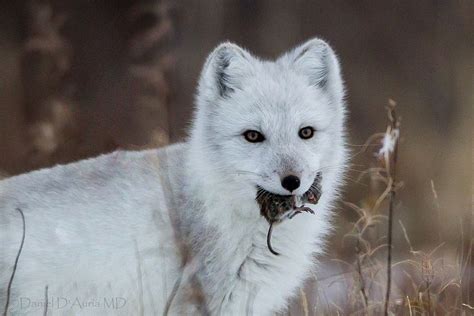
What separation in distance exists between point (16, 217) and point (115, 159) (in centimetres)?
48

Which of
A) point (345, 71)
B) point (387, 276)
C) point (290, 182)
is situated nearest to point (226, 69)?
point (290, 182)

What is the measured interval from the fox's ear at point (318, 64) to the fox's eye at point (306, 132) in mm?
330

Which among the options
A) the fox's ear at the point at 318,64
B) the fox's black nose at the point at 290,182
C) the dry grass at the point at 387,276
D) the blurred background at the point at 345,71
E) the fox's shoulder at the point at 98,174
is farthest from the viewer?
the blurred background at the point at 345,71

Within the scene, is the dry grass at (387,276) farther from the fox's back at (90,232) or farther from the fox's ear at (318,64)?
the fox's back at (90,232)

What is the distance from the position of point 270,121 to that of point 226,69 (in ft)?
1.39

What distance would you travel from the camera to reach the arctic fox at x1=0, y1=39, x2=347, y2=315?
3703mm

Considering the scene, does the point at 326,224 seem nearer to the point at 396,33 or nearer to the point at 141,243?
the point at 141,243

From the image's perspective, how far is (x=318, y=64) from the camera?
13.6 ft

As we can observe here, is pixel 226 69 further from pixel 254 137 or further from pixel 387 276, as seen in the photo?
pixel 387 276

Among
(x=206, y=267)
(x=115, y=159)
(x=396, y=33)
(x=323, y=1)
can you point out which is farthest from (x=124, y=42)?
(x=206, y=267)

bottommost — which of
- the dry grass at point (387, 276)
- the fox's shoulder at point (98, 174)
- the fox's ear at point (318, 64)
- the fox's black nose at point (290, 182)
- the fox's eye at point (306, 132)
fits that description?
the dry grass at point (387, 276)

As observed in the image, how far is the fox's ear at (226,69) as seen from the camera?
13.2ft

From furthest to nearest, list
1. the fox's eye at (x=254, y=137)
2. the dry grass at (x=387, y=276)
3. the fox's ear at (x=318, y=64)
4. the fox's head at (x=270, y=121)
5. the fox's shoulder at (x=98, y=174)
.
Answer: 1. the fox's ear at (x=318, y=64)
2. the fox's shoulder at (x=98, y=174)
3. the fox's eye at (x=254, y=137)
4. the fox's head at (x=270, y=121)
5. the dry grass at (x=387, y=276)

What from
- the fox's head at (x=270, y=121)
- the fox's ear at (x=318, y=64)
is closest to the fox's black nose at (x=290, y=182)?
the fox's head at (x=270, y=121)
